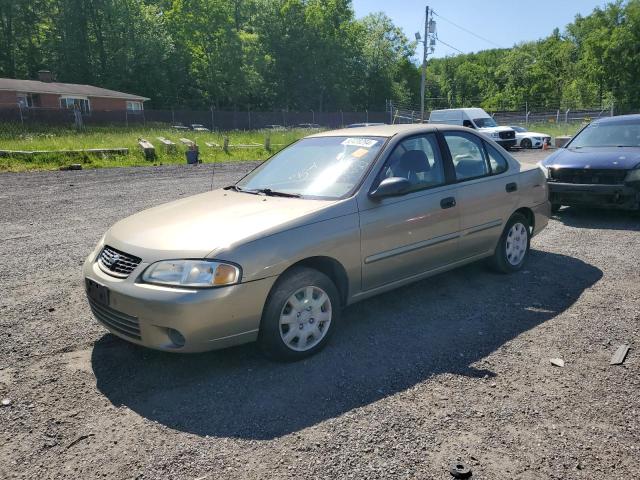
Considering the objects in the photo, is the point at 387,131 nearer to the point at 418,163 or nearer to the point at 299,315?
the point at 418,163

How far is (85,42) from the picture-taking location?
5672 centimetres

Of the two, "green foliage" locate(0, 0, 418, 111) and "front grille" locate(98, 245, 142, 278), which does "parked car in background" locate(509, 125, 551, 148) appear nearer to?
"front grille" locate(98, 245, 142, 278)

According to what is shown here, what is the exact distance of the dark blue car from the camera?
7.74 m

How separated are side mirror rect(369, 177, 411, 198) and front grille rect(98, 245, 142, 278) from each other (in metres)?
1.86

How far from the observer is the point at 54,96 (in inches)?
1736

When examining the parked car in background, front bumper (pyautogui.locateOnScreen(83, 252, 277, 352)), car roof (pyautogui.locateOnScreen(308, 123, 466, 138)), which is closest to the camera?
front bumper (pyautogui.locateOnScreen(83, 252, 277, 352))

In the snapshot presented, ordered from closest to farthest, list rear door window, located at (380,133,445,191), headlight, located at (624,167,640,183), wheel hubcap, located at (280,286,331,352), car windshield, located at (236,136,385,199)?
wheel hubcap, located at (280,286,331,352) < car windshield, located at (236,136,385,199) < rear door window, located at (380,133,445,191) < headlight, located at (624,167,640,183)

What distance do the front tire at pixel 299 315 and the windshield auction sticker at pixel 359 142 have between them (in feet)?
4.56

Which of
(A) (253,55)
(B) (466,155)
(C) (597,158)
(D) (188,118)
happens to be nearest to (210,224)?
(B) (466,155)

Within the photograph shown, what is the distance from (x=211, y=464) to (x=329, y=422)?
2.35 feet

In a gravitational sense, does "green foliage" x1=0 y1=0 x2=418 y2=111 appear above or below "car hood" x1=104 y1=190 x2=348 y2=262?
above

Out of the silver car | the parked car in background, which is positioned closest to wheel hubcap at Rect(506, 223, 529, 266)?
the silver car

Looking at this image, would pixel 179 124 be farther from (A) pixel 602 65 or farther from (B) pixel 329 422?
(A) pixel 602 65

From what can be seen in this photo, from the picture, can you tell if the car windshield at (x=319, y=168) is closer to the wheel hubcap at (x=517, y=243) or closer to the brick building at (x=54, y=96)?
the wheel hubcap at (x=517, y=243)
